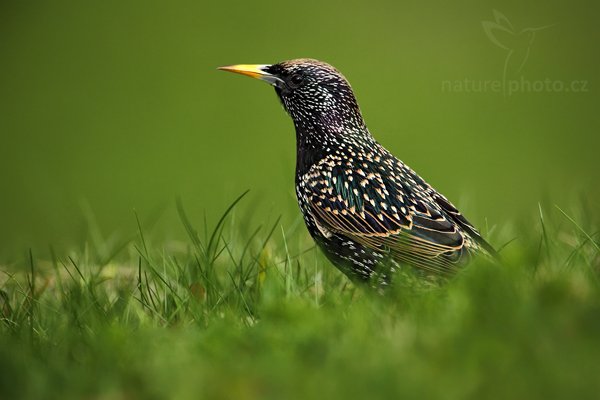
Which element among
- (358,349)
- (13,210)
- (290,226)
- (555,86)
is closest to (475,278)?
(358,349)

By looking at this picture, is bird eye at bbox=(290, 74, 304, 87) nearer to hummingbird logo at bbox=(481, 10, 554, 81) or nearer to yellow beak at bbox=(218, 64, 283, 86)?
yellow beak at bbox=(218, 64, 283, 86)

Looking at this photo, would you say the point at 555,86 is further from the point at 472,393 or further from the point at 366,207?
the point at 472,393

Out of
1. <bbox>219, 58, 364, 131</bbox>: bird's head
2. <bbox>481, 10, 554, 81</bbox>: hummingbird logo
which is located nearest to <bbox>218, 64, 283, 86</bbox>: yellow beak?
<bbox>219, 58, 364, 131</bbox>: bird's head

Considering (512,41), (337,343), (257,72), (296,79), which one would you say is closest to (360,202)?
(296,79)

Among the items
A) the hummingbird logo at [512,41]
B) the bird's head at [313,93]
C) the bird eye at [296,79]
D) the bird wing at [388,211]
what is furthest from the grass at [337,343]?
the hummingbird logo at [512,41]

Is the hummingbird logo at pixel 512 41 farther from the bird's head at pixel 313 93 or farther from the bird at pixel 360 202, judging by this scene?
the bird at pixel 360 202
